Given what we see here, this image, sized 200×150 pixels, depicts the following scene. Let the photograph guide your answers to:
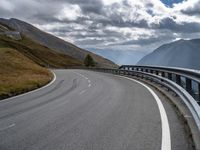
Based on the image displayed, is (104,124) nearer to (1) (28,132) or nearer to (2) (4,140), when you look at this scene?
(1) (28,132)

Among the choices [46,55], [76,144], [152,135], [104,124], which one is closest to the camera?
[76,144]

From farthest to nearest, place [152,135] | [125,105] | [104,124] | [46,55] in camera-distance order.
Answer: [46,55]
[125,105]
[104,124]
[152,135]

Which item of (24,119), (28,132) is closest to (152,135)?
(28,132)

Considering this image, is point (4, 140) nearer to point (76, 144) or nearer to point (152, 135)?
point (76, 144)

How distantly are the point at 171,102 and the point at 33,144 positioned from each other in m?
7.44

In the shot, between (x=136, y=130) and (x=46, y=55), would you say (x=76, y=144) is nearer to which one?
(x=136, y=130)

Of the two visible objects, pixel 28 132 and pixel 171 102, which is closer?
pixel 28 132

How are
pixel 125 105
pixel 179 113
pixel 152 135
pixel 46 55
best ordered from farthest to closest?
pixel 46 55 → pixel 125 105 → pixel 179 113 → pixel 152 135

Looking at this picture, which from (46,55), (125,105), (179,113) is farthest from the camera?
(46,55)

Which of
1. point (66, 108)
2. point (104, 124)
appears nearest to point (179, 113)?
point (104, 124)

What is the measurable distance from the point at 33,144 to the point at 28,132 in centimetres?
152

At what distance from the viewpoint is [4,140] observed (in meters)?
8.53

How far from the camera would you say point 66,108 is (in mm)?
13938

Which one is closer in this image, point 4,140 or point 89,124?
point 4,140
